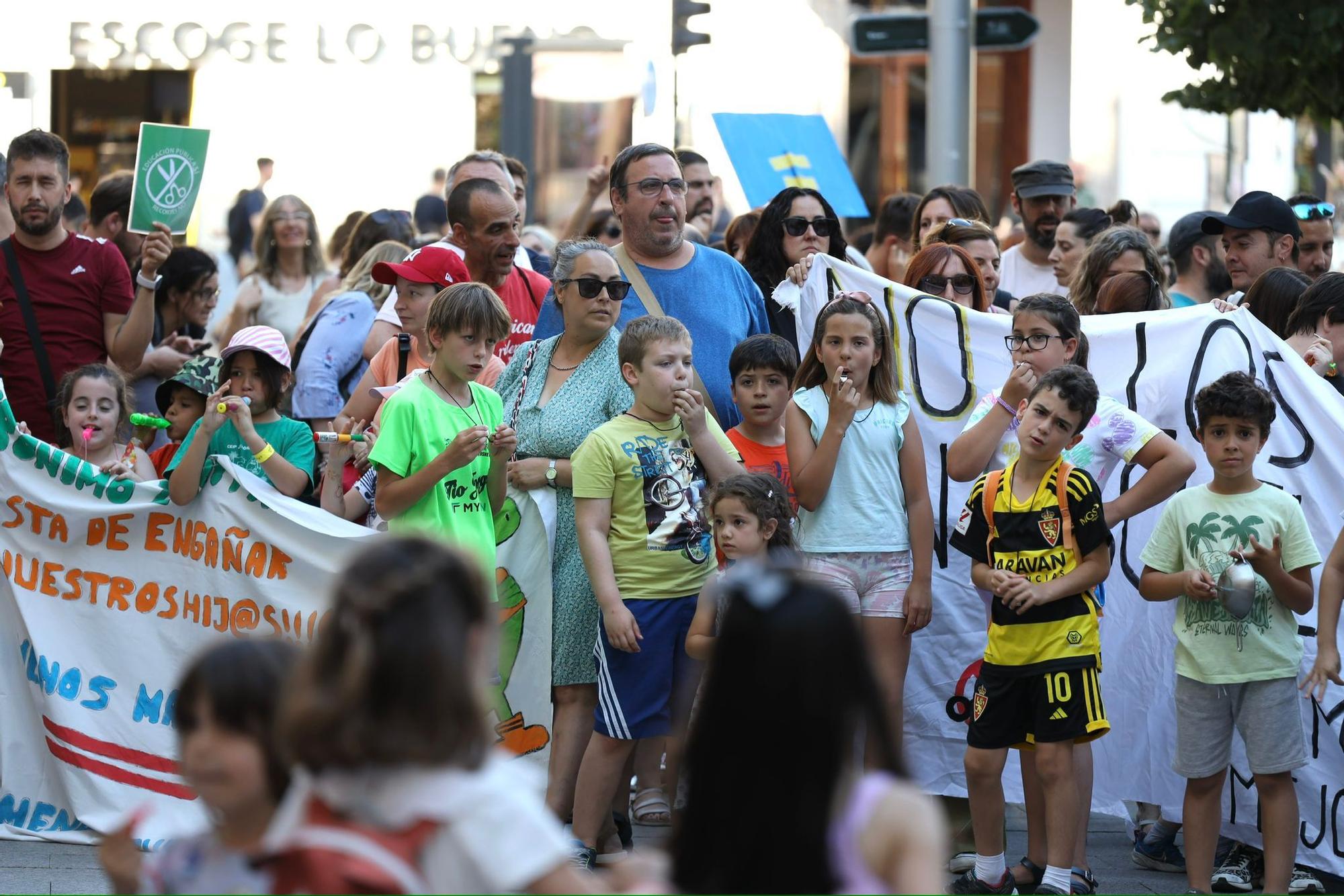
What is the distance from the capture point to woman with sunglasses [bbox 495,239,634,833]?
18.2 feet

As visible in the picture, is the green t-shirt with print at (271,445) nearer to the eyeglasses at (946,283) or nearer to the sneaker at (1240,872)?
the eyeglasses at (946,283)

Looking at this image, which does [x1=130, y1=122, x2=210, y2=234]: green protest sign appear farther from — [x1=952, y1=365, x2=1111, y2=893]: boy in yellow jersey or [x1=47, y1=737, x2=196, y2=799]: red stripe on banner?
[x1=952, y1=365, x2=1111, y2=893]: boy in yellow jersey

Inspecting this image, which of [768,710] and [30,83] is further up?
[30,83]

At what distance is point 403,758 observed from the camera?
2379 millimetres

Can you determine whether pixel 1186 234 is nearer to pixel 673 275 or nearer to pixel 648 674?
pixel 673 275

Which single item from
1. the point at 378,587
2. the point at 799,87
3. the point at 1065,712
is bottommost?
the point at 1065,712

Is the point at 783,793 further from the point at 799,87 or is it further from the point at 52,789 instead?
the point at 799,87

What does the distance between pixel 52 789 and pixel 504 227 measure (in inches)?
99.3

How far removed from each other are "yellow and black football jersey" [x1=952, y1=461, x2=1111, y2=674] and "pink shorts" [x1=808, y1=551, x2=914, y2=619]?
37 cm

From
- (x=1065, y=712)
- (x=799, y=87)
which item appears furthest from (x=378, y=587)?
(x=799, y=87)

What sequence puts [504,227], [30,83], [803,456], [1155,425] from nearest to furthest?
[803,456] → [1155,425] → [504,227] → [30,83]

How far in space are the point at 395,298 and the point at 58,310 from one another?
131 centimetres

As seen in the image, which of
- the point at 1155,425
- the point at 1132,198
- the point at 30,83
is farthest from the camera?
the point at 1132,198

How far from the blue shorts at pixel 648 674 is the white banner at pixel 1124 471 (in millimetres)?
1016
